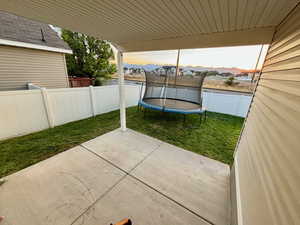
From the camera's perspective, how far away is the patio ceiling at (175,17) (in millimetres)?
1179

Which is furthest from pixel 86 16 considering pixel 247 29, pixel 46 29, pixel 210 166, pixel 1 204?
pixel 46 29

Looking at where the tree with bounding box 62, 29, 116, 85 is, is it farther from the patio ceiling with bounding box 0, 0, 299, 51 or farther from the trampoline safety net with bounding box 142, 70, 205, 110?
the patio ceiling with bounding box 0, 0, 299, 51

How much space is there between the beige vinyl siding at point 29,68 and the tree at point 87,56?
11.2 ft

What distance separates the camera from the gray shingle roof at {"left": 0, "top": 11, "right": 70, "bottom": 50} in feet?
13.8

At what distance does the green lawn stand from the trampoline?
2.23 feet

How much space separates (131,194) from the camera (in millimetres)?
1717

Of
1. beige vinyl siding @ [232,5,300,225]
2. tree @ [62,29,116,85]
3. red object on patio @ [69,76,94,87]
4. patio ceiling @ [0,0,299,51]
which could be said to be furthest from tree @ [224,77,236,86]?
red object on patio @ [69,76,94,87]

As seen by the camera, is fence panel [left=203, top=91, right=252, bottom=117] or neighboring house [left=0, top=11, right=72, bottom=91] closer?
neighboring house [left=0, top=11, right=72, bottom=91]

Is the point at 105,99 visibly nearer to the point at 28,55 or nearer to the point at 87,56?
the point at 28,55

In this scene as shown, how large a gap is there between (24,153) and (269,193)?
3.68m

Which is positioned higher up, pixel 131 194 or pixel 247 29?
pixel 247 29

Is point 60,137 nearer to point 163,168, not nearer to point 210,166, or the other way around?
point 163,168

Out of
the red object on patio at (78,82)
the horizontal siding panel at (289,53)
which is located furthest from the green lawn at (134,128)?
the red object on patio at (78,82)

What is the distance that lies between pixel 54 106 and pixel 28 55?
2942 millimetres
